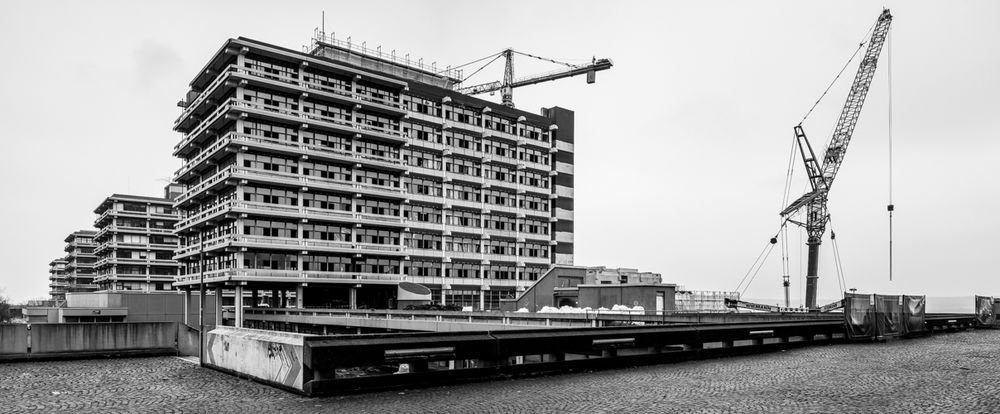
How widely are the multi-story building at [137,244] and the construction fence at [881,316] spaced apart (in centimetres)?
11976

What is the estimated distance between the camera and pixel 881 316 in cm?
3112

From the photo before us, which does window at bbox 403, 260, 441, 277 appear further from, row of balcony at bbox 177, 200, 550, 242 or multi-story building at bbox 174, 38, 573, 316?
row of balcony at bbox 177, 200, 550, 242

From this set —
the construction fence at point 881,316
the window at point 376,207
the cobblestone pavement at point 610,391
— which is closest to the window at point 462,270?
the window at point 376,207

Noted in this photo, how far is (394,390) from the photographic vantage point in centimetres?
1380

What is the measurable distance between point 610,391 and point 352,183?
59.2 m

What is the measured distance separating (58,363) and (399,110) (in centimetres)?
5370

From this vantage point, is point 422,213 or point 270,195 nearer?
point 270,195

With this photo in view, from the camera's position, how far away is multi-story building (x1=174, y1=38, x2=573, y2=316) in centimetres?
6456

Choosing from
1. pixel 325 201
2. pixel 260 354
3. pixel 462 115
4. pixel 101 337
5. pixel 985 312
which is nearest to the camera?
pixel 260 354

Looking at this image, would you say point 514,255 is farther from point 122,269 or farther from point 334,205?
point 122,269

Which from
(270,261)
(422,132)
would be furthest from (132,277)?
(270,261)

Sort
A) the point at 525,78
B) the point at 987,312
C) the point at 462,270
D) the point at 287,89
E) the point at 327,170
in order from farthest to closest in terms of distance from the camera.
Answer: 1. the point at 525,78
2. the point at 462,270
3. the point at 327,170
4. the point at 287,89
5. the point at 987,312

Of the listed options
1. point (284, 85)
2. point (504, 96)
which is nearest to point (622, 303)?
point (284, 85)

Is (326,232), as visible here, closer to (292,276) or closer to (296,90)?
(292,276)
